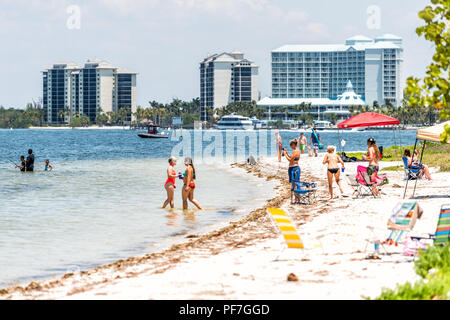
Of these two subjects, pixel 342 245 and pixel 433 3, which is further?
pixel 342 245

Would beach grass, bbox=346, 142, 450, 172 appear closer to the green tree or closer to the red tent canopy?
the red tent canopy

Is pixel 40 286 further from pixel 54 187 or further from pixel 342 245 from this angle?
pixel 54 187

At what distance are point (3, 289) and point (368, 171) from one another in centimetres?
1102

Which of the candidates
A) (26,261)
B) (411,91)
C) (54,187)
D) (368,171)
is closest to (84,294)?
(26,261)

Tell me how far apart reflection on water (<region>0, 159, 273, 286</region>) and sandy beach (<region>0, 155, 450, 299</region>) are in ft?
3.60

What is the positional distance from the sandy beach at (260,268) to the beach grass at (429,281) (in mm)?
223

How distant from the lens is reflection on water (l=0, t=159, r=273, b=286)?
43.7 ft

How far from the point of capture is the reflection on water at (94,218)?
13.3 metres

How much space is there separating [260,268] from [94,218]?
982 cm

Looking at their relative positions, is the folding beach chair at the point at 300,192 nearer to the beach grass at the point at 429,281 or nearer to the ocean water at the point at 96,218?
the ocean water at the point at 96,218

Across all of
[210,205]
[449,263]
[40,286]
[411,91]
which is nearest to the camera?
[449,263]

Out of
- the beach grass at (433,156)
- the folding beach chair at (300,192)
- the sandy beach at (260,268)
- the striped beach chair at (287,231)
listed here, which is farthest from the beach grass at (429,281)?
the beach grass at (433,156)

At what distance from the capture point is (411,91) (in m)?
9.72

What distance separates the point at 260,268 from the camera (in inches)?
406
